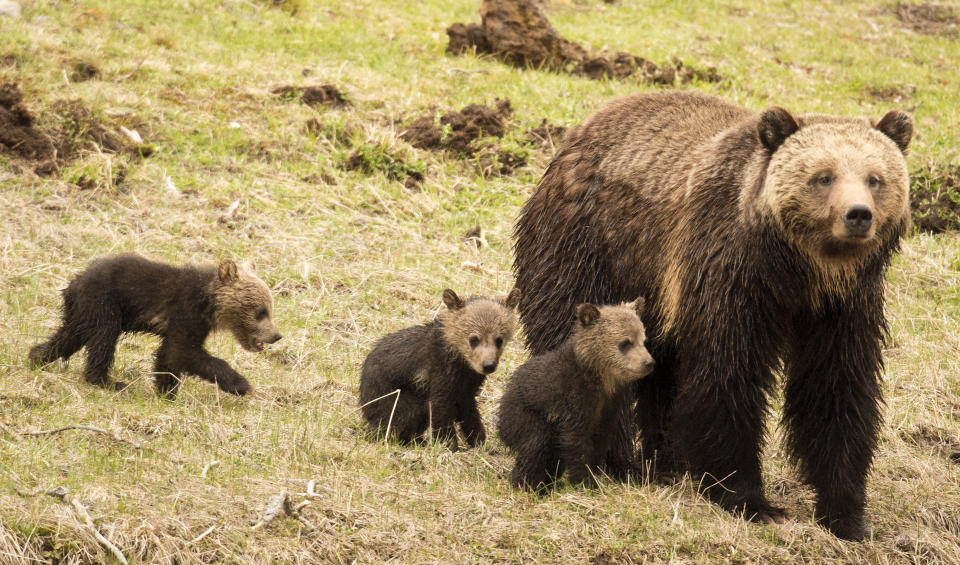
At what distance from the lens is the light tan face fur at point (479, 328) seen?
6.00 meters

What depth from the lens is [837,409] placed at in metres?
5.68

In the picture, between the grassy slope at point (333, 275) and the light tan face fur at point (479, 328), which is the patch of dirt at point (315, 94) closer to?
the grassy slope at point (333, 275)

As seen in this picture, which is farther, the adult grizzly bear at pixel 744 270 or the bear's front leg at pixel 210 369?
the bear's front leg at pixel 210 369

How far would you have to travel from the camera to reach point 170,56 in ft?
41.2

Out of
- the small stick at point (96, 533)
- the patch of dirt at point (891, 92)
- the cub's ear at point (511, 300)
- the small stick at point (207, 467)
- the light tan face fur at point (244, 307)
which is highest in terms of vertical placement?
the patch of dirt at point (891, 92)

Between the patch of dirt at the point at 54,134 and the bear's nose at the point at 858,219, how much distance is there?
24.5 feet

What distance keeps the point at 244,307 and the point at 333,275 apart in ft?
7.40

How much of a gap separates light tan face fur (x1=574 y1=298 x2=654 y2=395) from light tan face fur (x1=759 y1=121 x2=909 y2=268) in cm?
96

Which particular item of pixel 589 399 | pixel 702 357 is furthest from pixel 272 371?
pixel 702 357

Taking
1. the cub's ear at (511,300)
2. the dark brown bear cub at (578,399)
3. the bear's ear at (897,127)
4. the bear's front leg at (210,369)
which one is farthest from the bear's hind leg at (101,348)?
the bear's ear at (897,127)

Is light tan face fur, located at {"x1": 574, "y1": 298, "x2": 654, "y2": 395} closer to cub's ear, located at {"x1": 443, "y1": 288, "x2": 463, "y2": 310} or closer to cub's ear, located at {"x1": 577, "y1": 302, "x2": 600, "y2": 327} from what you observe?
cub's ear, located at {"x1": 577, "y1": 302, "x2": 600, "y2": 327}

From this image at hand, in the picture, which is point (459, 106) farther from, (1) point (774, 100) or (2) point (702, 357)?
(2) point (702, 357)

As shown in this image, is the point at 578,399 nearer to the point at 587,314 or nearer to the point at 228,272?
the point at 587,314

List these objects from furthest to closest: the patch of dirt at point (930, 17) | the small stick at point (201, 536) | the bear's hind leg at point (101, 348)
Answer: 1. the patch of dirt at point (930, 17)
2. the bear's hind leg at point (101, 348)
3. the small stick at point (201, 536)
